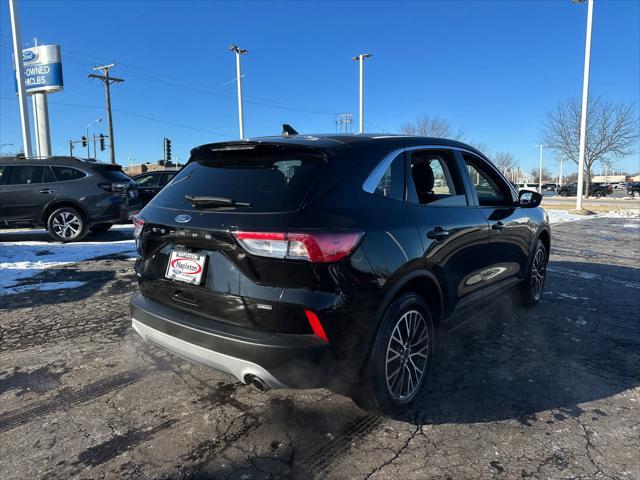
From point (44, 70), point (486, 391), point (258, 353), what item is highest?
point (44, 70)

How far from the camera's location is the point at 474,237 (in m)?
3.49

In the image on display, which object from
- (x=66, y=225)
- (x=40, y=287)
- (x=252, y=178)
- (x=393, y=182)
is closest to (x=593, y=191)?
(x=66, y=225)

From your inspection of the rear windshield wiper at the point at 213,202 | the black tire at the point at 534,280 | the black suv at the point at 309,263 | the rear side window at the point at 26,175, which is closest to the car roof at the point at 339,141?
the black suv at the point at 309,263

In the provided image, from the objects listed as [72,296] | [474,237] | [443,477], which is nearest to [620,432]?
[443,477]

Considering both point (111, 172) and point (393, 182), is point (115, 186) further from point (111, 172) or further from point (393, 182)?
point (393, 182)

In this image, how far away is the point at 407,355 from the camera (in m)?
2.84

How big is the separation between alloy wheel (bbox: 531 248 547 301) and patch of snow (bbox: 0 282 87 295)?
544 centimetres

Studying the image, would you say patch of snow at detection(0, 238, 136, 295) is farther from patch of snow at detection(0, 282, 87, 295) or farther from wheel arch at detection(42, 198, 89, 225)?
wheel arch at detection(42, 198, 89, 225)

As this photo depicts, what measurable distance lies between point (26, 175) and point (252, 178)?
810cm

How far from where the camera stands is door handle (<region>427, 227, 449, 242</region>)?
292 centimetres

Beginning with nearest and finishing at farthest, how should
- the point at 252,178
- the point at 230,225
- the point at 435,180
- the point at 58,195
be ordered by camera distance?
the point at 230,225 → the point at 252,178 → the point at 435,180 → the point at 58,195

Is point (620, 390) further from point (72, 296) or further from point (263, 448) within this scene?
point (72, 296)

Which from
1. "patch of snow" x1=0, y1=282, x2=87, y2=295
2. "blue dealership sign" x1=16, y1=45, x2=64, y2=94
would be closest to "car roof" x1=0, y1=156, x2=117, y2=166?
"patch of snow" x1=0, y1=282, x2=87, y2=295

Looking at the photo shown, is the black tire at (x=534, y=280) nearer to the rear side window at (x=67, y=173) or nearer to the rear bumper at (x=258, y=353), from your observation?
the rear bumper at (x=258, y=353)
